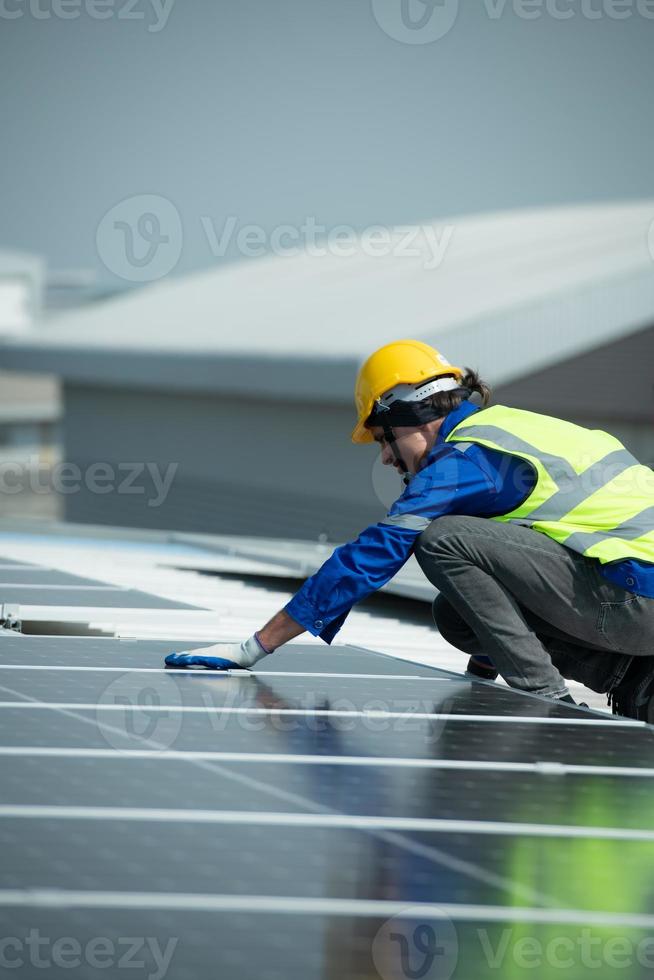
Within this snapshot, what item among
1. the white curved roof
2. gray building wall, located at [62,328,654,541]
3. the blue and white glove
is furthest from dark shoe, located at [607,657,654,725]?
gray building wall, located at [62,328,654,541]

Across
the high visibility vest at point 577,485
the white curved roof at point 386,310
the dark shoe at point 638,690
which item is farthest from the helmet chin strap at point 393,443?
the white curved roof at point 386,310

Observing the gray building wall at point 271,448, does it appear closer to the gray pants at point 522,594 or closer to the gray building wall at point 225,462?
the gray building wall at point 225,462

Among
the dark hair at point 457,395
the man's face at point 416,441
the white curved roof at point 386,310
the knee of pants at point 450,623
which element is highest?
the white curved roof at point 386,310

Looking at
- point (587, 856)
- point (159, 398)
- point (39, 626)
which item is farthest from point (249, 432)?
point (587, 856)

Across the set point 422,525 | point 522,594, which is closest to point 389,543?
point 422,525

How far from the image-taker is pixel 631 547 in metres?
4.91

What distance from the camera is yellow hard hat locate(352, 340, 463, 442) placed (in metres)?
5.18

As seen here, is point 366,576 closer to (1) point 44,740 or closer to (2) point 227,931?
(1) point 44,740

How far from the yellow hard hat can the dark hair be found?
0.17 ft

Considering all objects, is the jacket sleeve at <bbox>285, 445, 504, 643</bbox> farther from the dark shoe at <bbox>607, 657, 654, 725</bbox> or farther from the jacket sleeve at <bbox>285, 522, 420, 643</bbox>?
the dark shoe at <bbox>607, 657, 654, 725</bbox>

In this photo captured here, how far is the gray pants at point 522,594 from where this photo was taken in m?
4.98

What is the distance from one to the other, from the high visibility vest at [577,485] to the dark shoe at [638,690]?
0.60 meters

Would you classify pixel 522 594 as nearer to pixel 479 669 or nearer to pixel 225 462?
pixel 479 669

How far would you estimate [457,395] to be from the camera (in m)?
5.24
